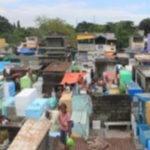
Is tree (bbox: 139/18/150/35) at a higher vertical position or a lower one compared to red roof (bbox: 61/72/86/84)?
higher

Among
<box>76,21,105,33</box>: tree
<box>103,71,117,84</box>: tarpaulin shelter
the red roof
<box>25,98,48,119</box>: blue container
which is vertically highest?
<box>76,21,105,33</box>: tree

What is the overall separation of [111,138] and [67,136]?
4.53 meters

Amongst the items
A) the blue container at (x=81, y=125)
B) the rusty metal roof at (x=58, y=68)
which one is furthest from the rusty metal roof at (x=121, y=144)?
the rusty metal roof at (x=58, y=68)

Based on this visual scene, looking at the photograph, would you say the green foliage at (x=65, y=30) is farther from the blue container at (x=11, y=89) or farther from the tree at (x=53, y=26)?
the blue container at (x=11, y=89)

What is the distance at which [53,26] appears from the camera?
176 feet

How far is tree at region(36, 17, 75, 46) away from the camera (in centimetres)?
5217

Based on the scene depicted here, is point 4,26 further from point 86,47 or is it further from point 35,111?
point 35,111

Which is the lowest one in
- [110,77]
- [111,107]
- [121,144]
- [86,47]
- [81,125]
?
[121,144]

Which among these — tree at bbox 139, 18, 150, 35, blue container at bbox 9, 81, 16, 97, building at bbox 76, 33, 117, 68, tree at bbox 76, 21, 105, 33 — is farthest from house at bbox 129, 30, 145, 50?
tree at bbox 139, 18, 150, 35

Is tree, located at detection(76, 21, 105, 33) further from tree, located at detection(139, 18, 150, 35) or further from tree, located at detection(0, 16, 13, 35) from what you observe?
tree, located at detection(0, 16, 13, 35)

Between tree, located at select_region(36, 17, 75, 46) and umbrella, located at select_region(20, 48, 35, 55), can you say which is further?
tree, located at select_region(36, 17, 75, 46)

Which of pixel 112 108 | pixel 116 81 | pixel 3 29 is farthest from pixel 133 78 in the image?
pixel 3 29

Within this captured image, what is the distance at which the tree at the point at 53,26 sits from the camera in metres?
52.2

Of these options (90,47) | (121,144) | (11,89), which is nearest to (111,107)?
(121,144)
